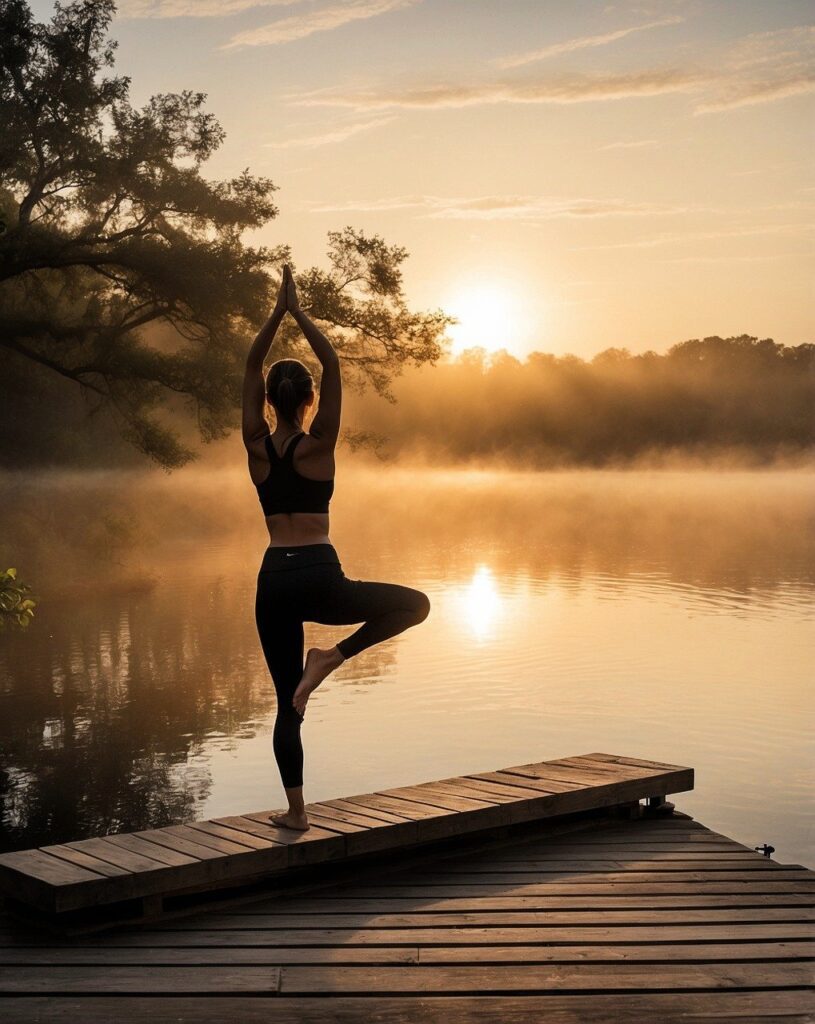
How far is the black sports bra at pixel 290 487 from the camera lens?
15.6ft

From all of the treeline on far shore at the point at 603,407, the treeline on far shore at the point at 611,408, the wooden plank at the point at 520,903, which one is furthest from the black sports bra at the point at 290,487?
the treeline on far shore at the point at 603,407

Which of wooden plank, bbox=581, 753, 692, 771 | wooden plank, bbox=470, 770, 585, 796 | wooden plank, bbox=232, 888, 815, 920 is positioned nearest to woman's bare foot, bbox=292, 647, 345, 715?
wooden plank, bbox=232, 888, 815, 920

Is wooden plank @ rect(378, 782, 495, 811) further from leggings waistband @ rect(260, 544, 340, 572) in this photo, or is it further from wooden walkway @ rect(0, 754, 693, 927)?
leggings waistband @ rect(260, 544, 340, 572)

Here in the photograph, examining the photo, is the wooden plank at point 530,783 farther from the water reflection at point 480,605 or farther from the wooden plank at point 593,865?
Result: the water reflection at point 480,605

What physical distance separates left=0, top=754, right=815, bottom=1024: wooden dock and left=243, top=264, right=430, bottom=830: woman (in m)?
0.77

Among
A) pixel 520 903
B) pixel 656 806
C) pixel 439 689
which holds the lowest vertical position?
pixel 439 689

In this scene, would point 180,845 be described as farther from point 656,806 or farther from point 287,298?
point 656,806

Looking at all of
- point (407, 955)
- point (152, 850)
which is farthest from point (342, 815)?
point (407, 955)

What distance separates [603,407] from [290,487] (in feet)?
350

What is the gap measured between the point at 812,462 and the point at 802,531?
229 feet

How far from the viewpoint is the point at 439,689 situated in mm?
13266

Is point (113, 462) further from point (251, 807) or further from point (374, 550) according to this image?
point (251, 807)

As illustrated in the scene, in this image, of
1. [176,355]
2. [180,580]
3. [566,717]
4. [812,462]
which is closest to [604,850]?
[566,717]

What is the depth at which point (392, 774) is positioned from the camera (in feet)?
31.9
